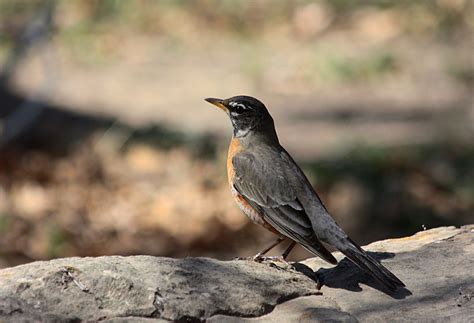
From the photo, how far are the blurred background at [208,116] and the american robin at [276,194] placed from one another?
3.27 m

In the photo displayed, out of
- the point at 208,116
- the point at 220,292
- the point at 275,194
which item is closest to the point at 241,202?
the point at 275,194

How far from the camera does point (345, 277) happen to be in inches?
215

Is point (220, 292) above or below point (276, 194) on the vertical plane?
below

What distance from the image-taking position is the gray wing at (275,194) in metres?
5.48

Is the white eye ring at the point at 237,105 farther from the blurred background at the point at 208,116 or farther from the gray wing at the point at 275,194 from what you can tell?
the blurred background at the point at 208,116

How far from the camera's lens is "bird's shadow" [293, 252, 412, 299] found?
17.0 feet

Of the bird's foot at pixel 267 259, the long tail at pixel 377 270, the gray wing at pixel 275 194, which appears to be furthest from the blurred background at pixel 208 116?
the long tail at pixel 377 270

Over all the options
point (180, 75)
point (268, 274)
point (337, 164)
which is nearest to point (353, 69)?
point (180, 75)

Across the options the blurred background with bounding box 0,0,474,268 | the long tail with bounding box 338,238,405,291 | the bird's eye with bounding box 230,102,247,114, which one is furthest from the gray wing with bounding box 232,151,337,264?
the blurred background with bounding box 0,0,474,268

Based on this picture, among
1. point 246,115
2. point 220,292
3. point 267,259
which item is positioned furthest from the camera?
point 246,115

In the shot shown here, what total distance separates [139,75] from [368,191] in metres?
5.77

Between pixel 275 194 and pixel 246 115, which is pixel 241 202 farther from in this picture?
pixel 246 115

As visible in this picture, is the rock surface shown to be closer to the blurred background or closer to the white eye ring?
the white eye ring

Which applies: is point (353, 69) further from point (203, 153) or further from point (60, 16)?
point (60, 16)
